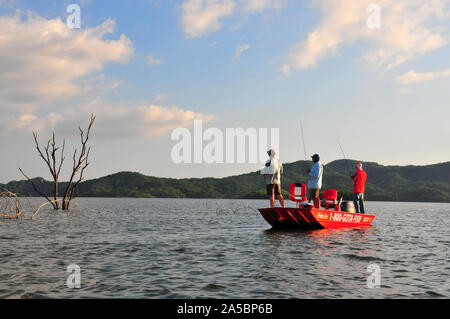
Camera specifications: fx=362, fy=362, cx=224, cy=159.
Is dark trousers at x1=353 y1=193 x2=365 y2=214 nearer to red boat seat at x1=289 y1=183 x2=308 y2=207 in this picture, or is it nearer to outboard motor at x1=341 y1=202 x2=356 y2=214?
outboard motor at x1=341 y1=202 x2=356 y2=214

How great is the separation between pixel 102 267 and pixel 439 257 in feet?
35.4

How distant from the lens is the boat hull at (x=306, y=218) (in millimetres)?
17156

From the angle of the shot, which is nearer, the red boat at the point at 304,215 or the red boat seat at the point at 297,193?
the red boat at the point at 304,215

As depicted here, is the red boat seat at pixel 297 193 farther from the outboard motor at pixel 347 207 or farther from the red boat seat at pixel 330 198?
the outboard motor at pixel 347 207

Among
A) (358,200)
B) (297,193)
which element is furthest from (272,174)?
(358,200)

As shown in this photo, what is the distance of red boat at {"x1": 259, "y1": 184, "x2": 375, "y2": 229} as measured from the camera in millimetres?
17172

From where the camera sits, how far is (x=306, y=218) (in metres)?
17.3

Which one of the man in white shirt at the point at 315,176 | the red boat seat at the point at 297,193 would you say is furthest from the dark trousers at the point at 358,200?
the man in white shirt at the point at 315,176

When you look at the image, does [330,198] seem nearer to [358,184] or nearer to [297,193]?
[297,193]

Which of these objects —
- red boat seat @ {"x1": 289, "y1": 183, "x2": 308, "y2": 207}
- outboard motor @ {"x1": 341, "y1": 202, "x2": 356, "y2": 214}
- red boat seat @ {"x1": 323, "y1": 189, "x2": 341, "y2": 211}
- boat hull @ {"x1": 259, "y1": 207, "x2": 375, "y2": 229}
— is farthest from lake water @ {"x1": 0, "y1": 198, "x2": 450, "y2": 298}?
outboard motor @ {"x1": 341, "y1": 202, "x2": 356, "y2": 214}

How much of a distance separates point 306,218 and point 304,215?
0.29 m

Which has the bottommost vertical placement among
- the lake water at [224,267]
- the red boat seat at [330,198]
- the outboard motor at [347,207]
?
the lake water at [224,267]
